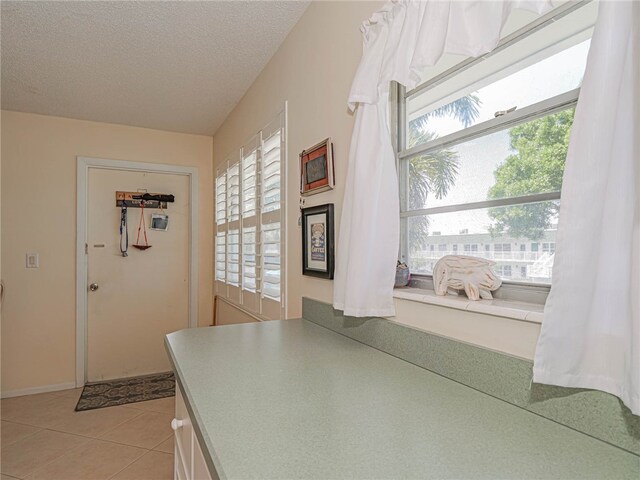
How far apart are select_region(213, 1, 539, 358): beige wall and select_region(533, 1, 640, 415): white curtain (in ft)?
0.49

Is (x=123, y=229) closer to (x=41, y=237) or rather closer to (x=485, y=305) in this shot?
(x=41, y=237)

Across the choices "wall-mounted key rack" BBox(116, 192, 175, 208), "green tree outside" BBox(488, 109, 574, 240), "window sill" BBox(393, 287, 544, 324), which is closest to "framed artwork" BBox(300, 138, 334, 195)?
"window sill" BBox(393, 287, 544, 324)

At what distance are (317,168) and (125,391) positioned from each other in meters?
2.71

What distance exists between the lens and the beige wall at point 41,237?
3.09 metres

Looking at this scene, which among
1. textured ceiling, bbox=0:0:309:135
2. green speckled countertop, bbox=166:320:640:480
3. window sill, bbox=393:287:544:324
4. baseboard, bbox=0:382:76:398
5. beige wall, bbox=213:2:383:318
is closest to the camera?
green speckled countertop, bbox=166:320:640:480

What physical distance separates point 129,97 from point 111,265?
153 cm

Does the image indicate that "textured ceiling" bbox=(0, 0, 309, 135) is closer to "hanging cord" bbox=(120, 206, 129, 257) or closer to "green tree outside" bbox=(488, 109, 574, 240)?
"hanging cord" bbox=(120, 206, 129, 257)

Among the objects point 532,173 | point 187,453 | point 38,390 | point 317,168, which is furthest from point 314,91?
point 38,390

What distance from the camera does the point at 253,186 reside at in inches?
102

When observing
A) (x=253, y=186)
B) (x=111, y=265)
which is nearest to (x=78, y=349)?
(x=111, y=265)

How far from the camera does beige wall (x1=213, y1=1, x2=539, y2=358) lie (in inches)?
37.6

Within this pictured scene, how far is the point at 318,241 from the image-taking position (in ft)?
5.60

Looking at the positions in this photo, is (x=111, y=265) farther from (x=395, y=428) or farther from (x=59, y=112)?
(x=395, y=428)

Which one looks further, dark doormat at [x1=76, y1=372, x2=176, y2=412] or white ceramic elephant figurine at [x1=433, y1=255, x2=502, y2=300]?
dark doormat at [x1=76, y1=372, x2=176, y2=412]
